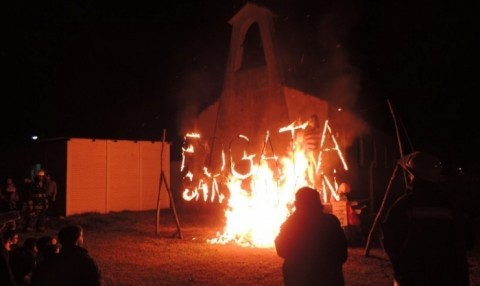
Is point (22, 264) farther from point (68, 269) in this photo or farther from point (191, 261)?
point (191, 261)

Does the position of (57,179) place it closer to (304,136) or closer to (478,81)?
(304,136)

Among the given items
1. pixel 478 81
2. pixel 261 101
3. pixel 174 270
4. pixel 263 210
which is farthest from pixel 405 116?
pixel 174 270

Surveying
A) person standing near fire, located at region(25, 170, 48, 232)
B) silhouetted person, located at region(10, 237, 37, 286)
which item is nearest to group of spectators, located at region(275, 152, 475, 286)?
silhouetted person, located at region(10, 237, 37, 286)

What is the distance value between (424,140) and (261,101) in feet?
33.3

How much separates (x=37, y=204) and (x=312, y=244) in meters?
14.0

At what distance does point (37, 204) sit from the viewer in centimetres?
1602

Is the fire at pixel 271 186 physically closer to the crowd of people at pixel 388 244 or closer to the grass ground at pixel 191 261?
the grass ground at pixel 191 261


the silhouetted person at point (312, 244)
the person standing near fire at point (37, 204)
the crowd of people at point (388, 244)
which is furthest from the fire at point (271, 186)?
the silhouetted person at point (312, 244)

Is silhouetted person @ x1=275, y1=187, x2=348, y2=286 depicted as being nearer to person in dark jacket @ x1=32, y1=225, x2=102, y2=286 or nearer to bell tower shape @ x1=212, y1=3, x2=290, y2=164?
person in dark jacket @ x1=32, y1=225, x2=102, y2=286

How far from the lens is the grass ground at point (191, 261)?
28.8 ft

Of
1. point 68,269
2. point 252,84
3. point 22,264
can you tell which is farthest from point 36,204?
point 68,269

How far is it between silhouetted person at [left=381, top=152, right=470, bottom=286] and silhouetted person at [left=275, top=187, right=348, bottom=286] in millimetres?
695

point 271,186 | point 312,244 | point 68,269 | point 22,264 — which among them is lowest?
point 22,264

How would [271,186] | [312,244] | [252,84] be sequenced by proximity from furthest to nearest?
[252,84] → [271,186] → [312,244]
